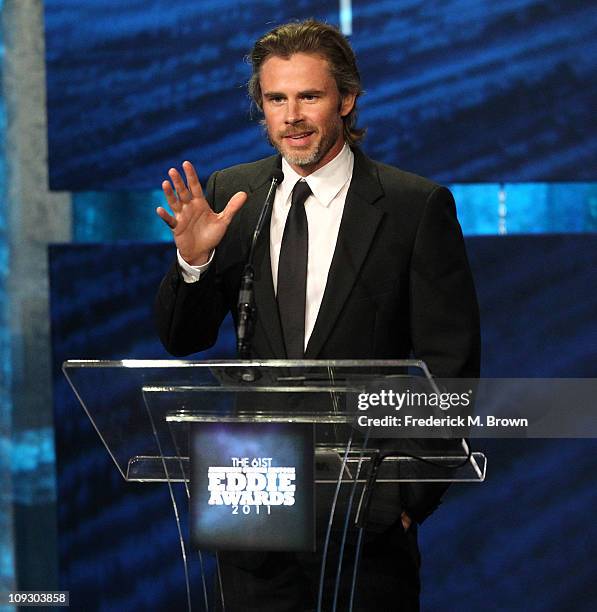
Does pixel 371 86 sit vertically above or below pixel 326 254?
above

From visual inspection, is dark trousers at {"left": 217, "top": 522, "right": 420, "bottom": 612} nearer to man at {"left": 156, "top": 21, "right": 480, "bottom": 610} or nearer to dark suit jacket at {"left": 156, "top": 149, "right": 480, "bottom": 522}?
man at {"left": 156, "top": 21, "right": 480, "bottom": 610}

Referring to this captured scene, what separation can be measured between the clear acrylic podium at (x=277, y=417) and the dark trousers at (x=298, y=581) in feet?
0.05

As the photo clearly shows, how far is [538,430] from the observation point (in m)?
3.85

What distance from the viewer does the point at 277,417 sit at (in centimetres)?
177

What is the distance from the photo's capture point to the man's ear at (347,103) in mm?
2562

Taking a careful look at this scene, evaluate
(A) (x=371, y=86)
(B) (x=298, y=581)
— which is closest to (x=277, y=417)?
(B) (x=298, y=581)

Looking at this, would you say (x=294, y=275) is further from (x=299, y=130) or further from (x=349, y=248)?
(x=299, y=130)

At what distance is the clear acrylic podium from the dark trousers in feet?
0.05

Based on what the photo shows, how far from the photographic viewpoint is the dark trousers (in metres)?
1.85

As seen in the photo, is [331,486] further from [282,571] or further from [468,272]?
[468,272]

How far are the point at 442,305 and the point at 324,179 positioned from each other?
37 cm

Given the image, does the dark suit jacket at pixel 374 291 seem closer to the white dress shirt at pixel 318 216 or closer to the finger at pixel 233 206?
the white dress shirt at pixel 318 216

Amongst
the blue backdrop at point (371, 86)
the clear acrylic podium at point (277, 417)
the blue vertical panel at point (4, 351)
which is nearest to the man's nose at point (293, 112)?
the clear acrylic podium at point (277, 417)

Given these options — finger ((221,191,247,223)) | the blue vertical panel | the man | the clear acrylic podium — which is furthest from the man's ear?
the blue vertical panel
